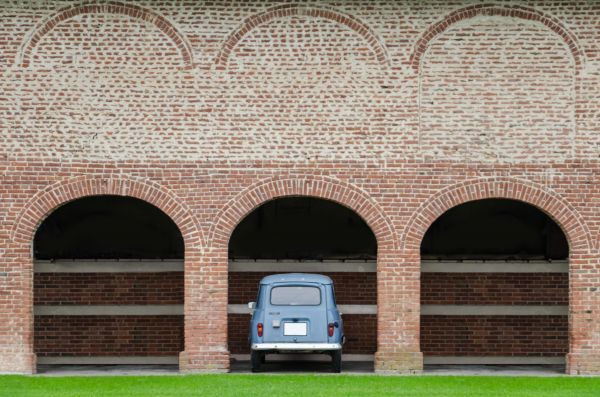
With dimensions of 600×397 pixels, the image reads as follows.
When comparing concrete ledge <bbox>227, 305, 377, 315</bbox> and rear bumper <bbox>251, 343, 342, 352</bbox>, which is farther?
concrete ledge <bbox>227, 305, 377, 315</bbox>

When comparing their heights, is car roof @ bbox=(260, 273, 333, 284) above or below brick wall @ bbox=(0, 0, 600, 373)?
below

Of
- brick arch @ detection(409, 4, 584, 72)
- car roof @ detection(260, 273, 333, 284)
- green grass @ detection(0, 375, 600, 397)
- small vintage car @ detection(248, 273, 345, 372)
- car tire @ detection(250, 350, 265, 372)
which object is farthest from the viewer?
car roof @ detection(260, 273, 333, 284)

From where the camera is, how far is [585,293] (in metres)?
24.9

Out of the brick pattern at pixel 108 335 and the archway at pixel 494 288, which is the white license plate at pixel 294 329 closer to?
the brick pattern at pixel 108 335

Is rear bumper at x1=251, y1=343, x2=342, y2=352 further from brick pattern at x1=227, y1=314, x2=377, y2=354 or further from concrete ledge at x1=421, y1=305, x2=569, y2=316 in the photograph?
concrete ledge at x1=421, y1=305, x2=569, y2=316

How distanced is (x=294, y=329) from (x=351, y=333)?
402 cm

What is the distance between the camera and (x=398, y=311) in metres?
24.9

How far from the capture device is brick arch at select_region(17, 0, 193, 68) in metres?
25.0

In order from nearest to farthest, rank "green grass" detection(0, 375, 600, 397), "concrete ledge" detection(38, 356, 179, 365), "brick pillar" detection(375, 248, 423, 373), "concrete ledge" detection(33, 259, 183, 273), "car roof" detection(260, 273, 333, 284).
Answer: "green grass" detection(0, 375, 600, 397) < "brick pillar" detection(375, 248, 423, 373) < "car roof" detection(260, 273, 333, 284) < "concrete ledge" detection(38, 356, 179, 365) < "concrete ledge" detection(33, 259, 183, 273)

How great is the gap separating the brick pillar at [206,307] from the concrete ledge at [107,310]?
3.21 metres

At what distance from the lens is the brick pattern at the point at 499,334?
92.5 ft

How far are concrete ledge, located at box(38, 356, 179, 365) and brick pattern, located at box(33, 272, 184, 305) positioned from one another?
1.03 meters

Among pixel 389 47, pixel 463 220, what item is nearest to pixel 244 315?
pixel 463 220

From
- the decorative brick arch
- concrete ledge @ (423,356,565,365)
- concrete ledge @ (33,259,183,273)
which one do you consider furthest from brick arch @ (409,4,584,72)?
concrete ledge @ (33,259,183,273)
